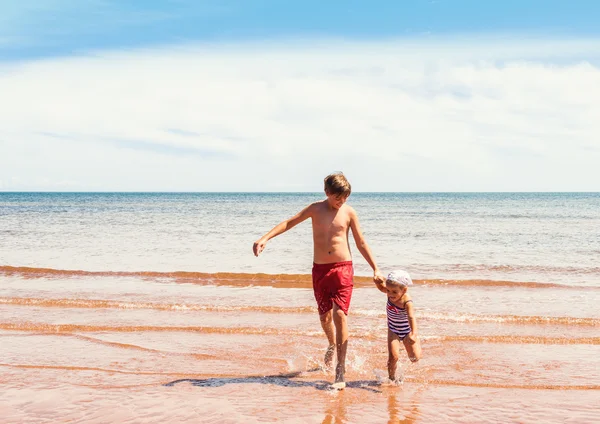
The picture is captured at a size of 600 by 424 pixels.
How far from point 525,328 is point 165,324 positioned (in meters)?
5.41

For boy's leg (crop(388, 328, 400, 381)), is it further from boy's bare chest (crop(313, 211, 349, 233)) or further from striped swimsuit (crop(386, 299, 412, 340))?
boy's bare chest (crop(313, 211, 349, 233))

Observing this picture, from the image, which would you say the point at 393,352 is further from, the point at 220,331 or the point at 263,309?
the point at 263,309

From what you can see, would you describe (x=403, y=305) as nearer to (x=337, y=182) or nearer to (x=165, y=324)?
(x=337, y=182)

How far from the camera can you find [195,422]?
4473mm

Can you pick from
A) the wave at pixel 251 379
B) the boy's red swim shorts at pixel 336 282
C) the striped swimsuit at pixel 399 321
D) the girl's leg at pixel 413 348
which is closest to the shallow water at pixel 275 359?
the wave at pixel 251 379

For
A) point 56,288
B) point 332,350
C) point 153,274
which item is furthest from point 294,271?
point 332,350

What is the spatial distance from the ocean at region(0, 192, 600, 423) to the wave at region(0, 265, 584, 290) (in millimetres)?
49

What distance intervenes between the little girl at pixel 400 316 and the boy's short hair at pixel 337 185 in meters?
0.93

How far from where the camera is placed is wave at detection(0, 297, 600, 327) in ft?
28.1

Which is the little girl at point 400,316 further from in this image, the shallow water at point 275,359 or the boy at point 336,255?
the shallow water at point 275,359

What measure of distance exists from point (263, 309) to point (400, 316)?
4461mm

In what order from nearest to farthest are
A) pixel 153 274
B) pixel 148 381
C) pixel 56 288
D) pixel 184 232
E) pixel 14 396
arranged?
pixel 14 396 → pixel 148 381 → pixel 56 288 → pixel 153 274 → pixel 184 232

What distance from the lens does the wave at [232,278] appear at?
12.3 m

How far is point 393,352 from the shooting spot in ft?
17.7
